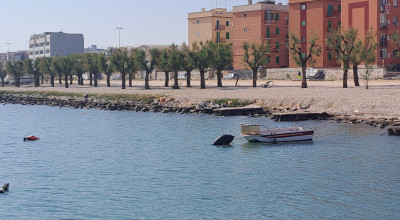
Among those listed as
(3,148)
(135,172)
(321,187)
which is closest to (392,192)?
(321,187)

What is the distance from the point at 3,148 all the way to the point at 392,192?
35.0 m

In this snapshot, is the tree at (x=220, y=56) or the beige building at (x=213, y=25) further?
the beige building at (x=213, y=25)

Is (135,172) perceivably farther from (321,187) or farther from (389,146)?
(389,146)

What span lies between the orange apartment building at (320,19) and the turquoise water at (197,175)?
5695cm

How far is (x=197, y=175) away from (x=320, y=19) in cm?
8478

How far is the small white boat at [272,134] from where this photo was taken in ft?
172

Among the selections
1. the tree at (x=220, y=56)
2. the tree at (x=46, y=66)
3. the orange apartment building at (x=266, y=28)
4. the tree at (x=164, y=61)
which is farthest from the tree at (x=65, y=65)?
the tree at (x=220, y=56)

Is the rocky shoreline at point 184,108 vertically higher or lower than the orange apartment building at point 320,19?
lower

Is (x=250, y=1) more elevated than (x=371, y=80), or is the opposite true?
(x=250, y=1)

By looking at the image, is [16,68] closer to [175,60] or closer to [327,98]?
[175,60]

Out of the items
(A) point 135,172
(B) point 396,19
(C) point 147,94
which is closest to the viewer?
(A) point 135,172

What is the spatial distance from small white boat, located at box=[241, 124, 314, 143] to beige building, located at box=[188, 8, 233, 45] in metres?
96.0

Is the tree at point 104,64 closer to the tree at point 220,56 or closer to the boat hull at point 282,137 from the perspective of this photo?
the tree at point 220,56

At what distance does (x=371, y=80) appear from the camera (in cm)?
10238
